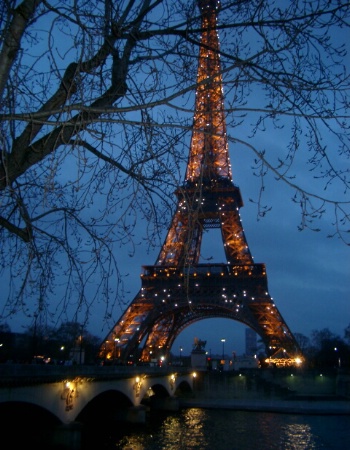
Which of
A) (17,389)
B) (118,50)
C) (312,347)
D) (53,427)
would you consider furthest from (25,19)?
(312,347)

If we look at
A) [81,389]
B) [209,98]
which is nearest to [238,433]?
[81,389]

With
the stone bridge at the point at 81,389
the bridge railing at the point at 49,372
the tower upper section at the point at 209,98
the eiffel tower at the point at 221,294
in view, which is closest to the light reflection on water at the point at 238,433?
the stone bridge at the point at 81,389

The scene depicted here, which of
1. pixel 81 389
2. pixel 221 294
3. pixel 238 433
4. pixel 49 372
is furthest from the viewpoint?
pixel 221 294

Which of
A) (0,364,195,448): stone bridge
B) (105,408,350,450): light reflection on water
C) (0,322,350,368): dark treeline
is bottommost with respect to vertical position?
(105,408,350,450): light reflection on water

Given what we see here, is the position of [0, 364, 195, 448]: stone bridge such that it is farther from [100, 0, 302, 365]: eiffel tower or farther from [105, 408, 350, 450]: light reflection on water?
[100, 0, 302, 365]: eiffel tower

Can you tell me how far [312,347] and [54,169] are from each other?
3770 inches

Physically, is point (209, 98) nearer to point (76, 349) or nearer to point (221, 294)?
point (76, 349)

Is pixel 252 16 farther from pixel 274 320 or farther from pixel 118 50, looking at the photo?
pixel 274 320

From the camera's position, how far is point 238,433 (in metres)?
25.0

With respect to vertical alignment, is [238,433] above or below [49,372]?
below

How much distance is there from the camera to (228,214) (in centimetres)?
4734

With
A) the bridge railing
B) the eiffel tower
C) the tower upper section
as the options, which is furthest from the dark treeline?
the tower upper section

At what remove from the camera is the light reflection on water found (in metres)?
21.8

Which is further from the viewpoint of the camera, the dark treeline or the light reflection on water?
the dark treeline
